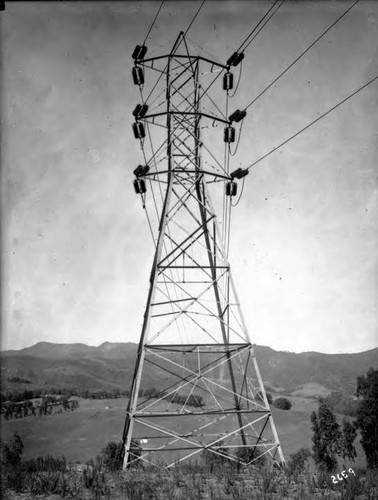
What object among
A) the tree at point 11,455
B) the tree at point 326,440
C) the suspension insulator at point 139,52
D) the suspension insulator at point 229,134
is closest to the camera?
the tree at point 11,455

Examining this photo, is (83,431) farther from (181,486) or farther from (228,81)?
(228,81)

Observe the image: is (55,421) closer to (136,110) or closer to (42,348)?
(136,110)

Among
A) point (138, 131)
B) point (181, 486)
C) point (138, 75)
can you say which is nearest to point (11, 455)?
point (181, 486)

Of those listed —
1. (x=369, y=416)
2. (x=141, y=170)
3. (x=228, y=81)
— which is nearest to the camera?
(x=141, y=170)

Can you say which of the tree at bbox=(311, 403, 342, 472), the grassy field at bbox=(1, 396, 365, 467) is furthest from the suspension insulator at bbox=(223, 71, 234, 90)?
the grassy field at bbox=(1, 396, 365, 467)

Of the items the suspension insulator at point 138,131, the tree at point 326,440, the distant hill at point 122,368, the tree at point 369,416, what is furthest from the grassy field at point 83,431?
the distant hill at point 122,368

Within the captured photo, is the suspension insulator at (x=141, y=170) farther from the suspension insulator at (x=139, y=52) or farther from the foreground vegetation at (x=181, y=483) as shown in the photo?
the foreground vegetation at (x=181, y=483)

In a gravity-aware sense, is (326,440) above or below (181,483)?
below
